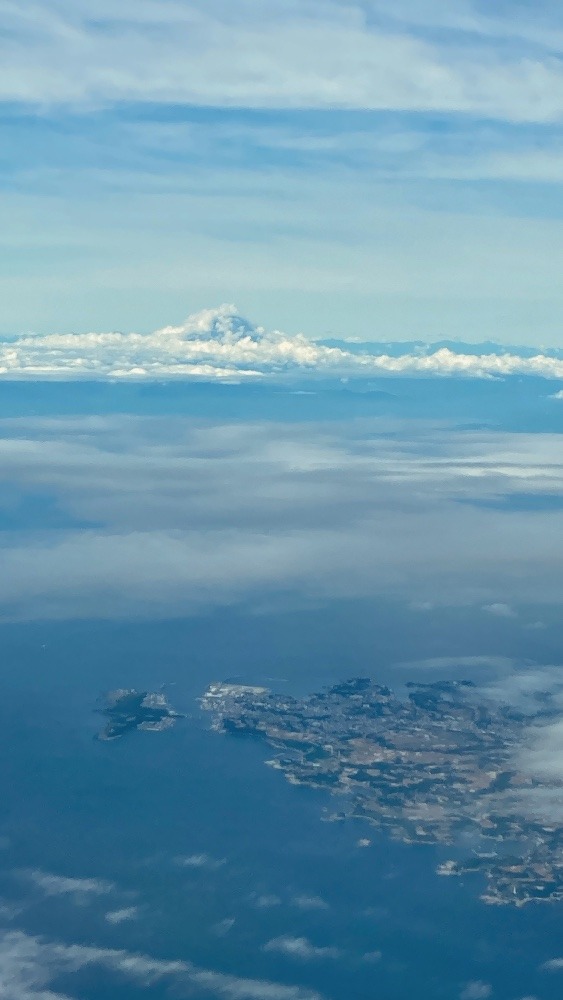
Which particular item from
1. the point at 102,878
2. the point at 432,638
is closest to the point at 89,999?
the point at 102,878

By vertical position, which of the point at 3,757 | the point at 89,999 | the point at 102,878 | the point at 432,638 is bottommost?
the point at 89,999

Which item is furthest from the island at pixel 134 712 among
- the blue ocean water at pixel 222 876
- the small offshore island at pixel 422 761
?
the small offshore island at pixel 422 761

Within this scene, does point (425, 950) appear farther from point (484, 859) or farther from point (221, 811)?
point (221, 811)

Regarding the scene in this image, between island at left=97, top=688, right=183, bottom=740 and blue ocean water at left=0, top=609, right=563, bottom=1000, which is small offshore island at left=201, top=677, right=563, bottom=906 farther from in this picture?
island at left=97, top=688, right=183, bottom=740

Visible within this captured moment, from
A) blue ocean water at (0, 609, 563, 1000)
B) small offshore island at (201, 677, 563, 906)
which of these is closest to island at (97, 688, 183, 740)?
blue ocean water at (0, 609, 563, 1000)

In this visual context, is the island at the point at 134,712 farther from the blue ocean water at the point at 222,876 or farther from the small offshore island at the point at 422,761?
the small offshore island at the point at 422,761
